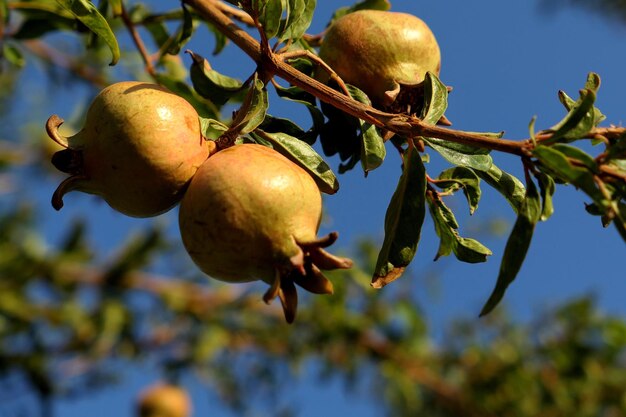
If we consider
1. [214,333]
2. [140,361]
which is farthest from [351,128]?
[140,361]

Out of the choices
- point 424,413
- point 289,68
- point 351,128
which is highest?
point 289,68

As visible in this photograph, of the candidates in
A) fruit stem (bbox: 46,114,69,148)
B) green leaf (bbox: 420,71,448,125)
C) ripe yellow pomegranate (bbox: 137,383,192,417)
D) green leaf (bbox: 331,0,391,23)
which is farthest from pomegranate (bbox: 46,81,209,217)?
ripe yellow pomegranate (bbox: 137,383,192,417)

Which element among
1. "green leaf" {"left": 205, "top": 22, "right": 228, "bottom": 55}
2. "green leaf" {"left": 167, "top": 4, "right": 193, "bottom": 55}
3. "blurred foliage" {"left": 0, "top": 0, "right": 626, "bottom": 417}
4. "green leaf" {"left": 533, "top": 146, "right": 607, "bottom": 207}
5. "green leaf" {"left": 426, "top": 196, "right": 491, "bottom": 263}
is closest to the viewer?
"green leaf" {"left": 533, "top": 146, "right": 607, "bottom": 207}

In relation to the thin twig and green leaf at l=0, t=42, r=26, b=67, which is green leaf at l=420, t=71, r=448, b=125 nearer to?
the thin twig

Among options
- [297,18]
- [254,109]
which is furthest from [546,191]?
[297,18]

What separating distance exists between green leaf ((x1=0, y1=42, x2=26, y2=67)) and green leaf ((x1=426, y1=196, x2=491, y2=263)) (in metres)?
1.49

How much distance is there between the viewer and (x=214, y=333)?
5531 mm

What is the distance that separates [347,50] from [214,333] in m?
4.18

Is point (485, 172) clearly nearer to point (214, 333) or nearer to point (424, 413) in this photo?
point (214, 333)

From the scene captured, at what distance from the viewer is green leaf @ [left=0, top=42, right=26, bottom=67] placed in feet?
7.77

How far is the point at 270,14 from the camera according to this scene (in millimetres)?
1510

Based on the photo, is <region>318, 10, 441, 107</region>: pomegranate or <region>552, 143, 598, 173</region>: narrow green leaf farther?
<region>318, 10, 441, 107</region>: pomegranate

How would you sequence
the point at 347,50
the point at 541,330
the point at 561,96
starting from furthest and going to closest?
the point at 541,330
the point at 347,50
the point at 561,96

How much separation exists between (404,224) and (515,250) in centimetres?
25
